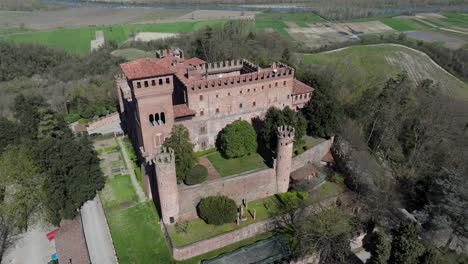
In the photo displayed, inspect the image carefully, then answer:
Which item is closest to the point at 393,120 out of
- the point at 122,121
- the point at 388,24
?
the point at 122,121

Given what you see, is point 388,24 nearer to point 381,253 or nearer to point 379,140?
point 379,140

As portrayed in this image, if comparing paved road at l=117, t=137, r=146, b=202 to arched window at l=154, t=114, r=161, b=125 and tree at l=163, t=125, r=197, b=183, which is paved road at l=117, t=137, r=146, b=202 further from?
arched window at l=154, t=114, r=161, b=125

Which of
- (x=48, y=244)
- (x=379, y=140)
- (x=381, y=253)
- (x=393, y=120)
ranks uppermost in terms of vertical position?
(x=393, y=120)

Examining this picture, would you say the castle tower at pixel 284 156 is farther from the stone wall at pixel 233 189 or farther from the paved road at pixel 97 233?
the paved road at pixel 97 233

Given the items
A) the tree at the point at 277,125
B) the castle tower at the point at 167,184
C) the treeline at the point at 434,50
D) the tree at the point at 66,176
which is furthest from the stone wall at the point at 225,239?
the treeline at the point at 434,50

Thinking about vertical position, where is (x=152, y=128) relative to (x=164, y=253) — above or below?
above

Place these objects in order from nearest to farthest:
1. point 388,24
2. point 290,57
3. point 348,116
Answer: point 348,116 < point 290,57 < point 388,24

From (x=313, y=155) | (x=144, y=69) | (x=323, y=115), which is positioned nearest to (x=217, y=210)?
(x=313, y=155)

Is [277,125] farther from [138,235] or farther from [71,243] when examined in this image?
[71,243]
